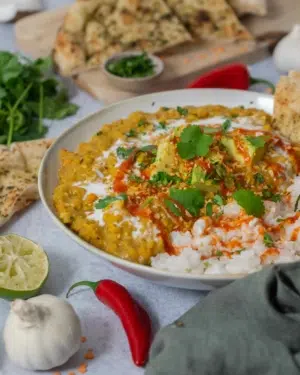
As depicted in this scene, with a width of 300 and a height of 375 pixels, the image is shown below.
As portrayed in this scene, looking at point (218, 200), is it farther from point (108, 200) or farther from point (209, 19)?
point (209, 19)

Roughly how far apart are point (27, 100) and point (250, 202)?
7.59 feet

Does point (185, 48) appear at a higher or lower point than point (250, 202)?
lower

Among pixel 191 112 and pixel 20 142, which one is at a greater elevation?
pixel 191 112

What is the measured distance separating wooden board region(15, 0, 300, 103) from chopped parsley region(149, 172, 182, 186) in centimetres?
174

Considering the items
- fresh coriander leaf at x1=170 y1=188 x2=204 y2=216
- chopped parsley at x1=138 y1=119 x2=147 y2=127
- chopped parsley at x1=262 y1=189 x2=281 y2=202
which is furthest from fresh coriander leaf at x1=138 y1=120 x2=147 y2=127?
chopped parsley at x1=262 y1=189 x2=281 y2=202

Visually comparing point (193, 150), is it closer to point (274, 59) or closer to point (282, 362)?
point (282, 362)

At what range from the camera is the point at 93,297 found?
3.20 meters

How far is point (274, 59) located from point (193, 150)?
88.4 inches

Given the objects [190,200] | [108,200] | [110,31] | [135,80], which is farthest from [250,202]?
[110,31]

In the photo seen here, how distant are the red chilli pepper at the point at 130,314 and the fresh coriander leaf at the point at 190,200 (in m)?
0.49

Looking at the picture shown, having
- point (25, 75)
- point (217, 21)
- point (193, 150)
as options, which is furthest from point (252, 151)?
point (217, 21)

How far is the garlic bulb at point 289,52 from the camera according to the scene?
495 centimetres

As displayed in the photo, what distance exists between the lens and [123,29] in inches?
202

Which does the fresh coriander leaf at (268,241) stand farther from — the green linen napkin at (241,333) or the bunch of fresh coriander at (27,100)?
the bunch of fresh coriander at (27,100)
